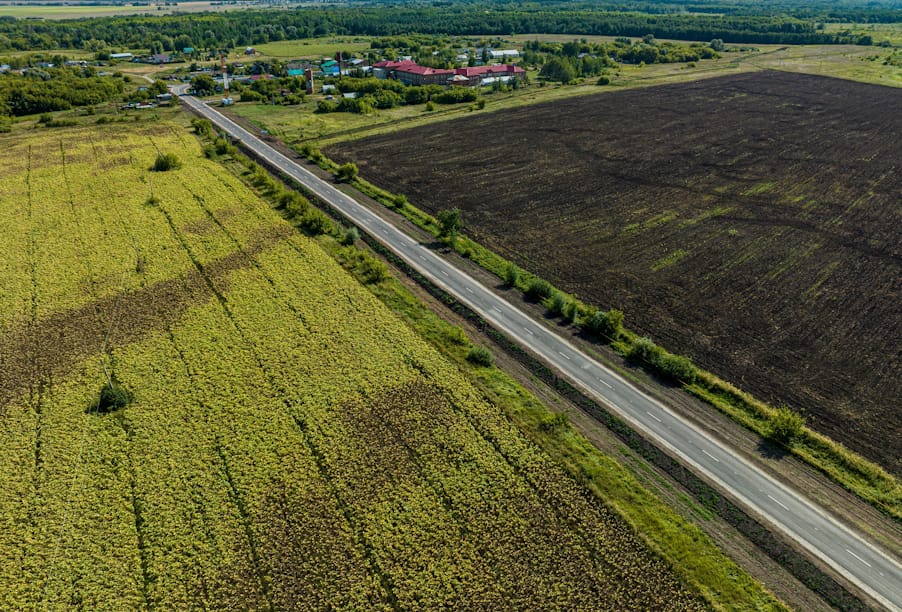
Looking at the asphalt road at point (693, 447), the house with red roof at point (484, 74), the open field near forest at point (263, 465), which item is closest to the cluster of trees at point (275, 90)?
the house with red roof at point (484, 74)

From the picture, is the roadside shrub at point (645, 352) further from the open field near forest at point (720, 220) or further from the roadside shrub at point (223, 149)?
the roadside shrub at point (223, 149)

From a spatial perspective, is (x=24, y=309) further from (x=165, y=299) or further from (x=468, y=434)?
(x=468, y=434)

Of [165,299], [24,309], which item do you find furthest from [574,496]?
[24,309]

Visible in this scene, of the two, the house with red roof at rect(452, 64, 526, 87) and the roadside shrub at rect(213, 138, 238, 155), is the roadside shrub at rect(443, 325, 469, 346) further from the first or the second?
the house with red roof at rect(452, 64, 526, 87)

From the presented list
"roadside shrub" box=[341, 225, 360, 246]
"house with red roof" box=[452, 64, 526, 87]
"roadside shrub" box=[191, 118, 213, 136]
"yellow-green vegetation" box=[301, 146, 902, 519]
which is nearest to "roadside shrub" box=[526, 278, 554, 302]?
"yellow-green vegetation" box=[301, 146, 902, 519]

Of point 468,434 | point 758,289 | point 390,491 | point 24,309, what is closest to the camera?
point 390,491

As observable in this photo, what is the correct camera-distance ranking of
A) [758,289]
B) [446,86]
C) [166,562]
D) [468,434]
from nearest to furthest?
1. [166,562]
2. [468,434]
3. [758,289]
4. [446,86]
